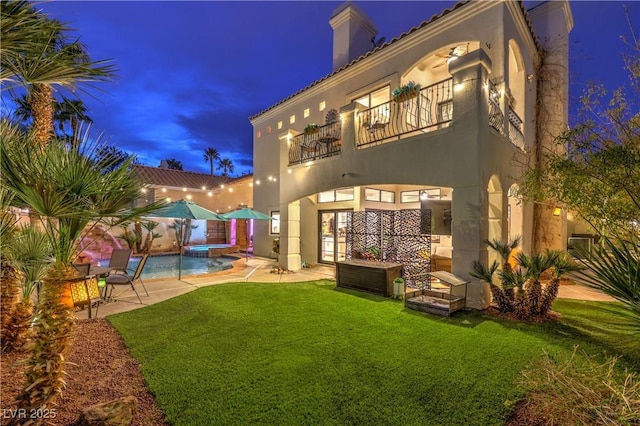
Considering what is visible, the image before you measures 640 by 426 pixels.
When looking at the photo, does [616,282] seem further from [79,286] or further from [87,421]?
[79,286]

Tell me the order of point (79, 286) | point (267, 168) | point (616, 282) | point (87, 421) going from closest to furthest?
point (616, 282) < point (87, 421) < point (79, 286) < point (267, 168)

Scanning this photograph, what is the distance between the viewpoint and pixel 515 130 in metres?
9.39

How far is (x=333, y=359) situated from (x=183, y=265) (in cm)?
1363

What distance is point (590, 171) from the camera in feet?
17.7

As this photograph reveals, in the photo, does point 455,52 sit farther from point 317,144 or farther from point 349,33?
point 317,144

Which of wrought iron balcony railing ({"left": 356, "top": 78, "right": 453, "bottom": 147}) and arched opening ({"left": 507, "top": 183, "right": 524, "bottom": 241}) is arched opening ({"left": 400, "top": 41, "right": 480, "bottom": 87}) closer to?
wrought iron balcony railing ({"left": 356, "top": 78, "right": 453, "bottom": 147})

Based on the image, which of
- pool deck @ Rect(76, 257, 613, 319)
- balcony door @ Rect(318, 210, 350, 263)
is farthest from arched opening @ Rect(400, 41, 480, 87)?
pool deck @ Rect(76, 257, 613, 319)

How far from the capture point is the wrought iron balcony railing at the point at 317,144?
37.0 feet


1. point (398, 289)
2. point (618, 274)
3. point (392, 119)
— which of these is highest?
point (392, 119)

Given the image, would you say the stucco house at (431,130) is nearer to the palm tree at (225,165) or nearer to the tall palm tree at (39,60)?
the tall palm tree at (39,60)

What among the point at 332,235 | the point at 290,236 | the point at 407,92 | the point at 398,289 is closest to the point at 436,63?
the point at 407,92

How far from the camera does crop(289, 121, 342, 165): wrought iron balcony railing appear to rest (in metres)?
11.3

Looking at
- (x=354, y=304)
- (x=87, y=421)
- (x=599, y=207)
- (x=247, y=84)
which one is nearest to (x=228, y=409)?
(x=87, y=421)

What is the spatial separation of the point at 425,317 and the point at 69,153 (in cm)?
674
